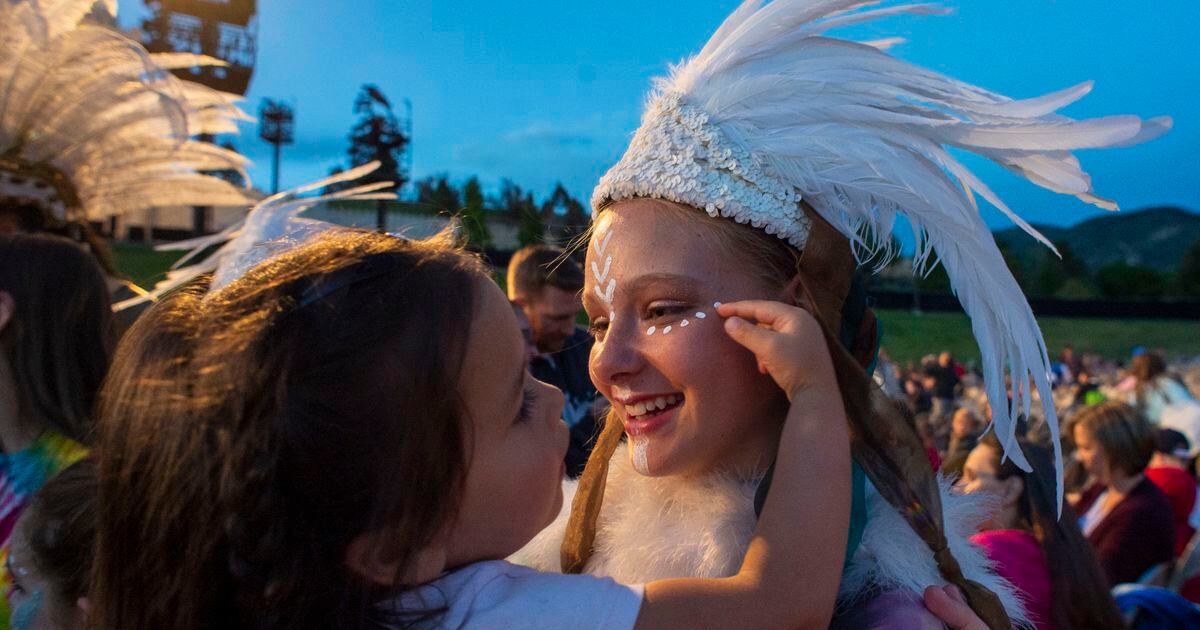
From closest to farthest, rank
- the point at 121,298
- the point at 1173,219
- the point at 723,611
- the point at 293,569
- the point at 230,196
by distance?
the point at 293,569, the point at 723,611, the point at 230,196, the point at 121,298, the point at 1173,219

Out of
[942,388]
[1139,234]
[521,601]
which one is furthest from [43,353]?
[1139,234]

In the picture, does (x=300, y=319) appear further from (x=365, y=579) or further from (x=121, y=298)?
(x=121, y=298)

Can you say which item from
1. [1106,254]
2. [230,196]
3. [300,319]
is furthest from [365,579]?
[1106,254]

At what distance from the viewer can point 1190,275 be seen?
47938 mm

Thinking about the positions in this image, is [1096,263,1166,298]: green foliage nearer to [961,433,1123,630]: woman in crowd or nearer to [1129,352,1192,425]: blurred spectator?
[1129,352,1192,425]: blurred spectator

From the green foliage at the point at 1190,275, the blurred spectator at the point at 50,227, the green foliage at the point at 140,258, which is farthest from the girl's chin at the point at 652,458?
the green foliage at the point at 1190,275

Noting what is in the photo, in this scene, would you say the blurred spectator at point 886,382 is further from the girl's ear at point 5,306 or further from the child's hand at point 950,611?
the girl's ear at point 5,306

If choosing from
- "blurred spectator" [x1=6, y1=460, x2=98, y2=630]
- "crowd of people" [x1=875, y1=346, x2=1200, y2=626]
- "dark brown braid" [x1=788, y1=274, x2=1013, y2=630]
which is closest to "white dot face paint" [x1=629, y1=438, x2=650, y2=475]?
"dark brown braid" [x1=788, y1=274, x2=1013, y2=630]

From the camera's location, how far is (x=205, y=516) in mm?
1043

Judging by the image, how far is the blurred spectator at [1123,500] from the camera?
13.5ft

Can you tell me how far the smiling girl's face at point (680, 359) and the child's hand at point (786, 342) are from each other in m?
0.10

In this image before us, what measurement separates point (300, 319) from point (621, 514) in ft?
2.70

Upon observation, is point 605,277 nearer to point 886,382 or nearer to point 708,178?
point 708,178

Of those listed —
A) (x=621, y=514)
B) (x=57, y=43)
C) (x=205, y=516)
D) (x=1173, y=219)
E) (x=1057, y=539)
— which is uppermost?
(x=1173, y=219)
